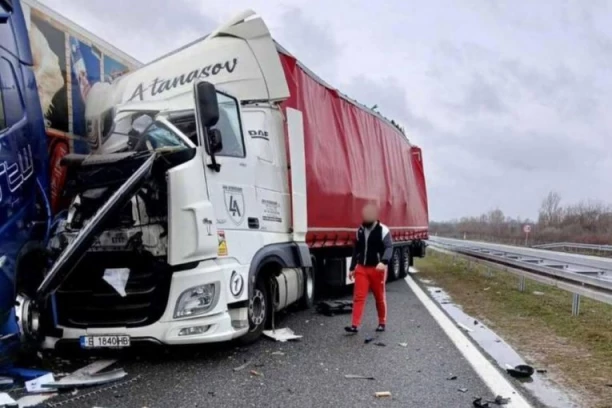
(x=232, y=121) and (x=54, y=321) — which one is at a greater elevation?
(x=232, y=121)

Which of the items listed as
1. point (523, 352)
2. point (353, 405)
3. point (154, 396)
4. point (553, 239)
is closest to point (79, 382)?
point (154, 396)

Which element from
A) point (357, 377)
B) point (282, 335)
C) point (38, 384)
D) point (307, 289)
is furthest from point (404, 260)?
point (38, 384)

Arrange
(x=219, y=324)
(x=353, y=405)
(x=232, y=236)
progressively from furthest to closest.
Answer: (x=232, y=236) → (x=219, y=324) → (x=353, y=405)

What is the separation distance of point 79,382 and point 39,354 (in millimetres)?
1170

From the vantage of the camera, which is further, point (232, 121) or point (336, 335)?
point (336, 335)

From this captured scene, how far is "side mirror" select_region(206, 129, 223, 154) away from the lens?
5215 mm

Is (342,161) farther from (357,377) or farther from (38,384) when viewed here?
(38,384)

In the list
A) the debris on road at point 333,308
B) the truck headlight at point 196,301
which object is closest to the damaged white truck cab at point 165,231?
the truck headlight at point 196,301

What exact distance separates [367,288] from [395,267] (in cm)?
620

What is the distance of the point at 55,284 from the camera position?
4.56 m

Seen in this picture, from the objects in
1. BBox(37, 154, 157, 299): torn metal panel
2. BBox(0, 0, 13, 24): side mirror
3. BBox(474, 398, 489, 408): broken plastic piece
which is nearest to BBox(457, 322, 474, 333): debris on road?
BBox(474, 398, 489, 408): broken plastic piece

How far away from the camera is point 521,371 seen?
482cm

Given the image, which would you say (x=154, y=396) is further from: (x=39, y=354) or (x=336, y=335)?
(x=336, y=335)

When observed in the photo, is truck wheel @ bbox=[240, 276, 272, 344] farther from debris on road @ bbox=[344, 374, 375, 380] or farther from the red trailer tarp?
the red trailer tarp
